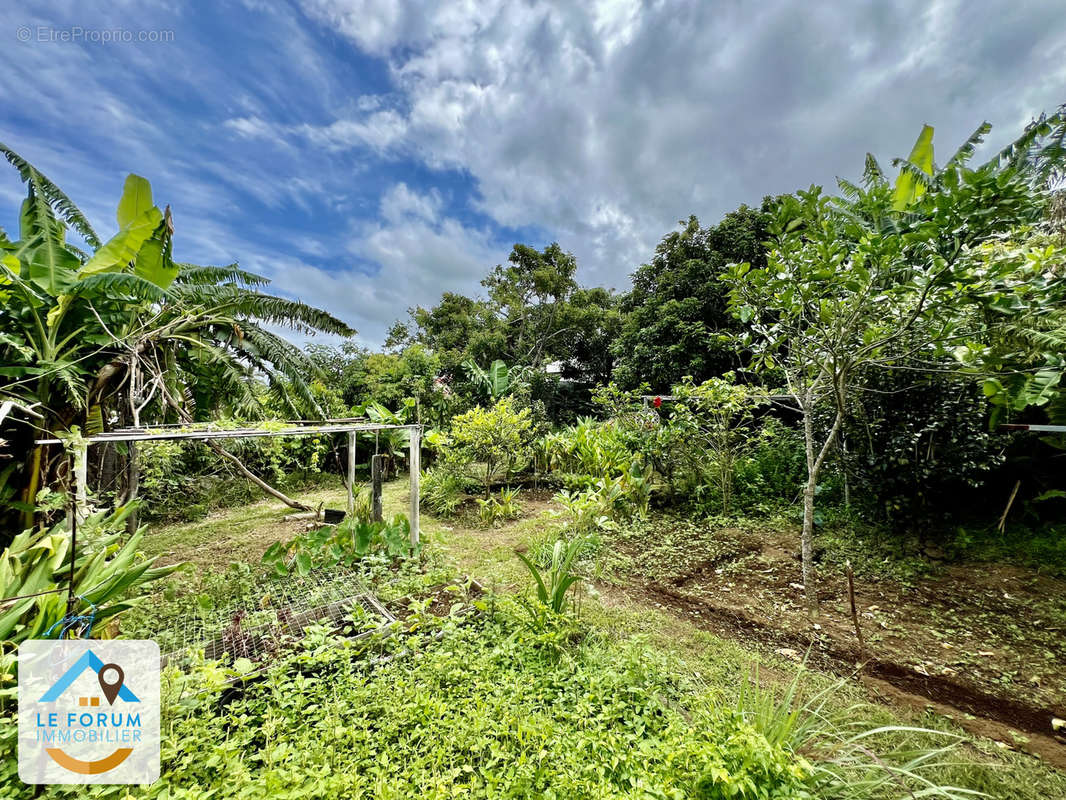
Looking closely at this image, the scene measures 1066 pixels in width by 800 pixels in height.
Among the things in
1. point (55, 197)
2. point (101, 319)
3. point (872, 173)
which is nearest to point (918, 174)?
point (872, 173)

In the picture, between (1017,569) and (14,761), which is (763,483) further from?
(14,761)

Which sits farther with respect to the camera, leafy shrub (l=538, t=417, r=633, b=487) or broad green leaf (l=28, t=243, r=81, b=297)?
leafy shrub (l=538, t=417, r=633, b=487)

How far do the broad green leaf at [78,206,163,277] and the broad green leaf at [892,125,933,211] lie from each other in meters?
5.79

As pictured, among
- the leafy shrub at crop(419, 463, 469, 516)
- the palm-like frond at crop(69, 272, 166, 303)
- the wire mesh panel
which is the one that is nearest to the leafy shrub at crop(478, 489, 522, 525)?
the leafy shrub at crop(419, 463, 469, 516)

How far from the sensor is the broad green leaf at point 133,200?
10.7 feet

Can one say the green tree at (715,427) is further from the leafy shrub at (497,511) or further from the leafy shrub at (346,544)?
the leafy shrub at (346,544)

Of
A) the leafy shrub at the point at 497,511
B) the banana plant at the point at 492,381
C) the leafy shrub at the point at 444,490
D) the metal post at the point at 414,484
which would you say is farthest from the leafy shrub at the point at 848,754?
the banana plant at the point at 492,381

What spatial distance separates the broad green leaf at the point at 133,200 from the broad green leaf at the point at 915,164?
5.97 meters

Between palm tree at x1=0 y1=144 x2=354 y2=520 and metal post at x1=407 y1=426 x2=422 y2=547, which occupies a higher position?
palm tree at x1=0 y1=144 x2=354 y2=520

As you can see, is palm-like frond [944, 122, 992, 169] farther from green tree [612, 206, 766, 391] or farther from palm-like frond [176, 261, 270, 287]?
palm-like frond [176, 261, 270, 287]

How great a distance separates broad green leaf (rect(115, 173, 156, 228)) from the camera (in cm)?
325

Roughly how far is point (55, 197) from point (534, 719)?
728 cm

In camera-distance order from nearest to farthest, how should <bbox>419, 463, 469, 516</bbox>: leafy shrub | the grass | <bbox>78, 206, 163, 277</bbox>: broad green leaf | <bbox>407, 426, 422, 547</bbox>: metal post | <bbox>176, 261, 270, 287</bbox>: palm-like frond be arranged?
1. the grass
2. <bbox>78, 206, 163, 277</bbox>: broad green leaf
3. <bbox>407, 426, 422, 547</bbox>: metal post
4. <bbox>176, 261, 270, 287</bbox>: palm-like frond
5. <bbox>419, 463, 469, 516</bbox>: leafy shrub

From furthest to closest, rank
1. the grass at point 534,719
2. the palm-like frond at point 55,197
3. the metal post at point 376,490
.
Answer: the metal post at point 376,490
the palm-like frond at point 55,197
the grass at point 534,719
